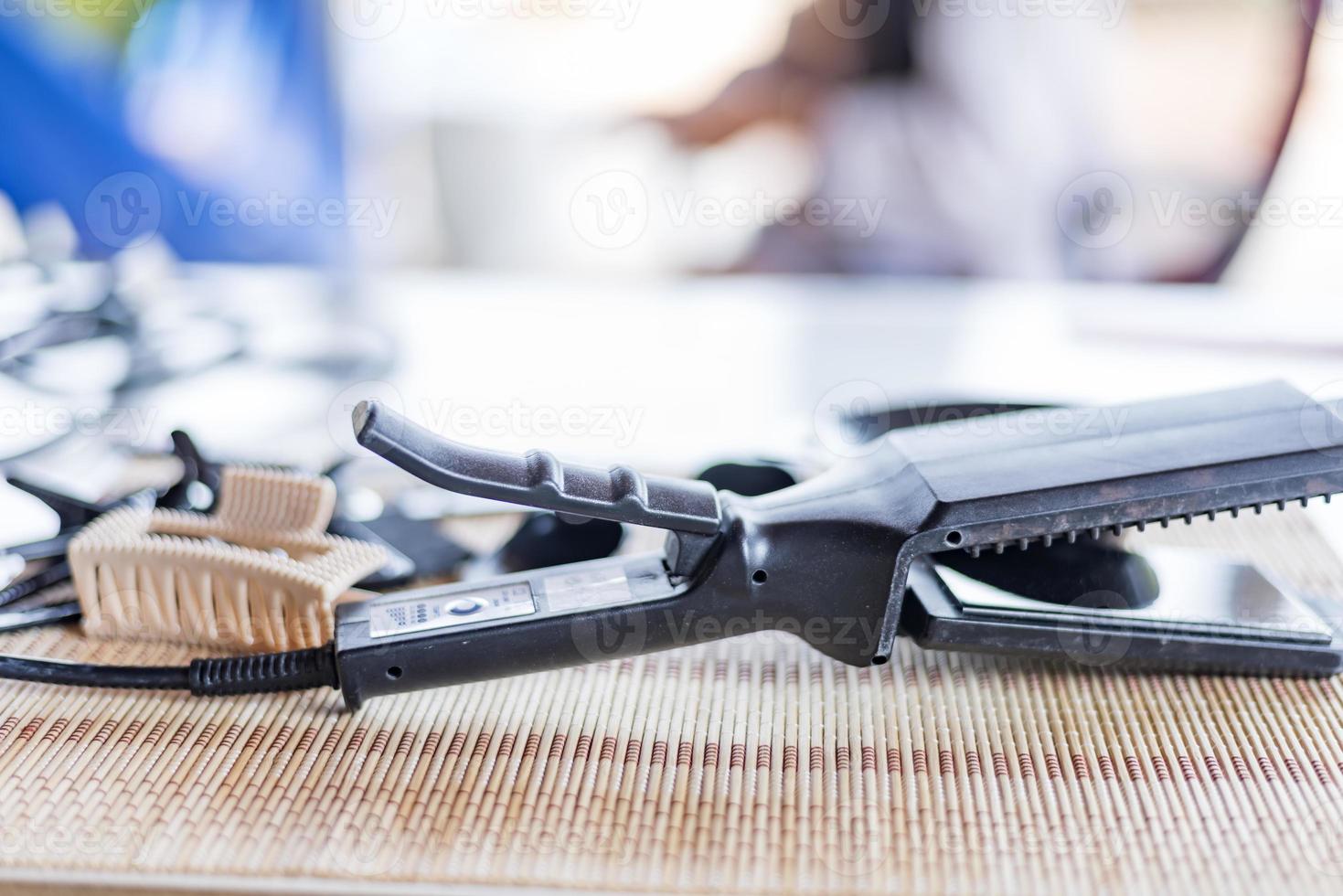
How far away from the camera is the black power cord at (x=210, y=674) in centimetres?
41

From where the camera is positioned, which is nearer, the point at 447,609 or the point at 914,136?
the point at 447,609

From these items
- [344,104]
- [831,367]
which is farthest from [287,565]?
[344,104]

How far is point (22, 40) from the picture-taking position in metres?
1.30

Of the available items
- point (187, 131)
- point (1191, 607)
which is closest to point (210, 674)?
point (1191, 607)

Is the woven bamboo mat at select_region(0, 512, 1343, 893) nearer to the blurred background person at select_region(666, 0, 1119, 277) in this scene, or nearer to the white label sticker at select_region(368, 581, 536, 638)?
the white label sticker at select_region(368, 581, 536, 638)

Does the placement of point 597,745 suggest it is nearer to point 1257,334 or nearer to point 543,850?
point 543,850

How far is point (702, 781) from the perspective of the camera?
0.38m

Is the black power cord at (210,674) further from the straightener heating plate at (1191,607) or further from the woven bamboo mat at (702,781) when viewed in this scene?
the straightener heating plate at (1191,607)

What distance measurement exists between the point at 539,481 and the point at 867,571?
0.40ft

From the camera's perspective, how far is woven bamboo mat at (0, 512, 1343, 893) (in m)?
0.33

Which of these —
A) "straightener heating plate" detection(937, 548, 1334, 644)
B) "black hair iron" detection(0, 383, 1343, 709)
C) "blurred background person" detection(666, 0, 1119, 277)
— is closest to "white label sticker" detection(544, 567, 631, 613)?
"black hair iron" detection(0, 383, 1343, 709)

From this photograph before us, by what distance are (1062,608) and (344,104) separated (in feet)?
4.59

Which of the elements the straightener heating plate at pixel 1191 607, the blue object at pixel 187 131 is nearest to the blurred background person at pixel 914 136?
the blue object at pixel 187 131

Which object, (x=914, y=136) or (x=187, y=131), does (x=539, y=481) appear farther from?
(x=914, y=136)
